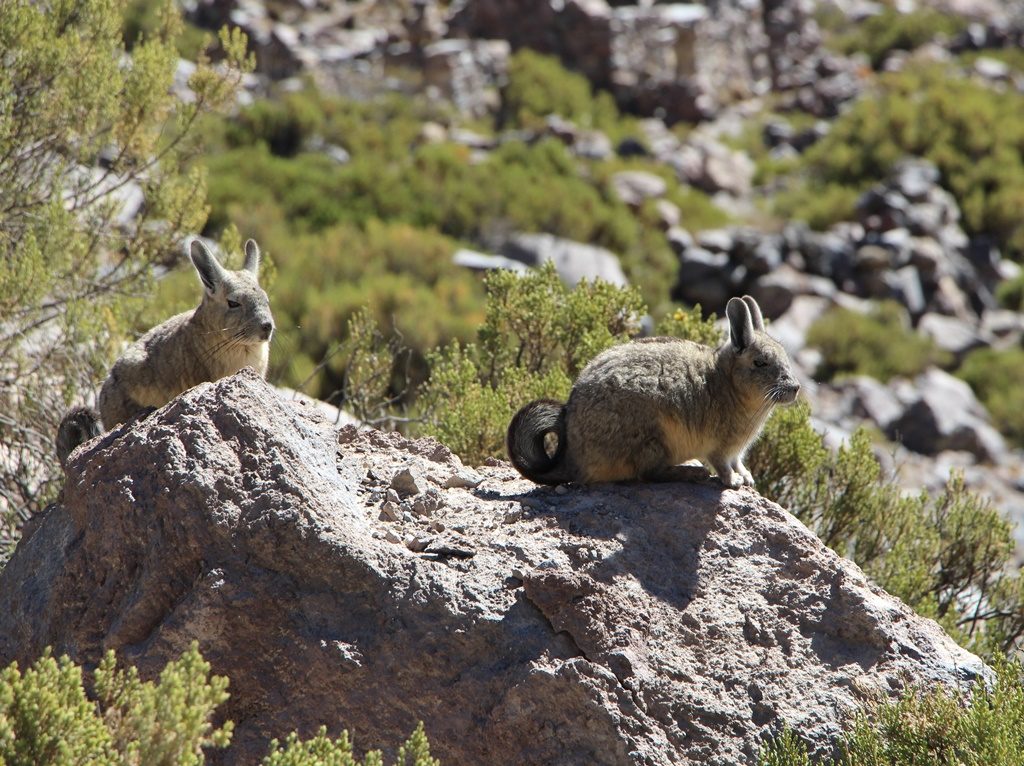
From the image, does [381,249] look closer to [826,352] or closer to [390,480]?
[826,352]

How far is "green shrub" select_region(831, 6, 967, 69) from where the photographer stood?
36.9 meters

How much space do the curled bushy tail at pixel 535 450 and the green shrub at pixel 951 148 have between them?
76.6 ft

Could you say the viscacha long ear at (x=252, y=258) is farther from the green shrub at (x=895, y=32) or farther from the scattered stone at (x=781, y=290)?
the green shrub at (x=895, y=32)

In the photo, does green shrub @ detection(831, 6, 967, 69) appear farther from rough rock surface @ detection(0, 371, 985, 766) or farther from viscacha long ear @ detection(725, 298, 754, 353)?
rough rock surface @ detection(0, 371, 985, 766)

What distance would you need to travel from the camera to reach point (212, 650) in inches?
177

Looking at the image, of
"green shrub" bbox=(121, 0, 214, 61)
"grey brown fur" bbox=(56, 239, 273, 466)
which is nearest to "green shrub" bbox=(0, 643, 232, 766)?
"grey brown fur" bbox=(56, 239, 273, 466)

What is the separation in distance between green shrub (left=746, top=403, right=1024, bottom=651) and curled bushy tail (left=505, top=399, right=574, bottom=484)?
2742mm

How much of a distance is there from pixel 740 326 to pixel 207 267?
2.91 meters

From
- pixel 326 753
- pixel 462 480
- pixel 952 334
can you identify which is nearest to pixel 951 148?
pixel 952 334

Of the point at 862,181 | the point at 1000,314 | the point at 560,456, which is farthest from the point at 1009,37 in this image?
the point at 560,456

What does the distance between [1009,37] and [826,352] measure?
19860 mm

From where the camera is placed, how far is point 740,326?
595cm

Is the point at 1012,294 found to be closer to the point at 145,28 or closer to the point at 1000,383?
the point at 1000,383

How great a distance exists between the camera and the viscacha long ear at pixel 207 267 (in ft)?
21.0
